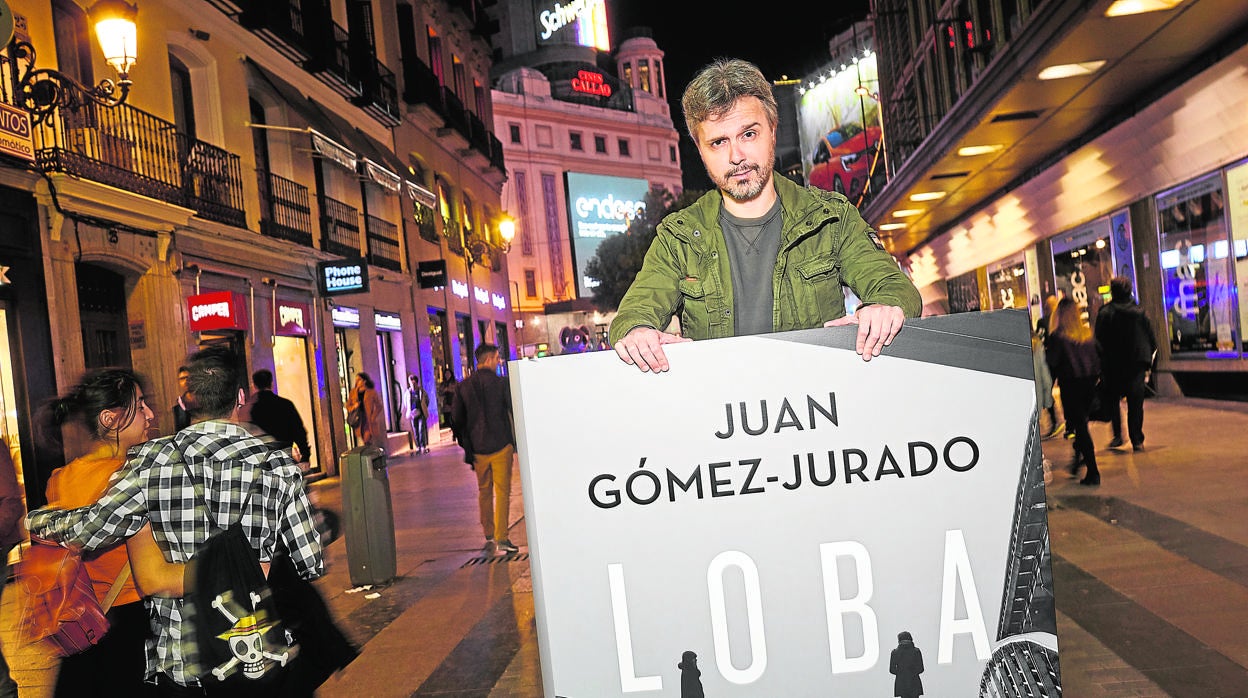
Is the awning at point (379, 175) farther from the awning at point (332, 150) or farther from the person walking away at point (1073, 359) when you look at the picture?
the person walking away at point (1073, 359)

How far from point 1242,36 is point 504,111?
60129 millimetres

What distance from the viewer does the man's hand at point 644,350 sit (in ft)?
7.37

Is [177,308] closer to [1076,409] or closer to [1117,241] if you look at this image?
[1076,409]

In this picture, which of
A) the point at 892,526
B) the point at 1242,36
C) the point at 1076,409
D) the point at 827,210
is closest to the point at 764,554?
the point at 892,526

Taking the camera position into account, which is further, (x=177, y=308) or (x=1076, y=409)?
(x=177, y=308)

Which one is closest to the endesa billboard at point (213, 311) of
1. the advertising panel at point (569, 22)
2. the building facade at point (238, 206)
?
the building facade at point (238, 206)

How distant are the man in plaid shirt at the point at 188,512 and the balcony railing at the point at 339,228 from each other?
1898 cm

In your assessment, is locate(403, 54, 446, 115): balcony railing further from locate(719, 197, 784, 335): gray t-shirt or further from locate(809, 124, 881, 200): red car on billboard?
locate(719, 197, 784, 335): gray t-shirt

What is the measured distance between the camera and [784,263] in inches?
109

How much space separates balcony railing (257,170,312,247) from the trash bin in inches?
Result: 443

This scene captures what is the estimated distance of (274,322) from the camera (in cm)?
1842

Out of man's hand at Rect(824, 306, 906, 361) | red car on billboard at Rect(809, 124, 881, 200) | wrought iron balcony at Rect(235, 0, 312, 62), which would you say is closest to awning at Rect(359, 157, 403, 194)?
wrought iron balcony at Rect(235, 0, 312, 62)

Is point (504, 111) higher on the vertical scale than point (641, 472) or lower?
higher

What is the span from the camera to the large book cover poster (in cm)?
223
